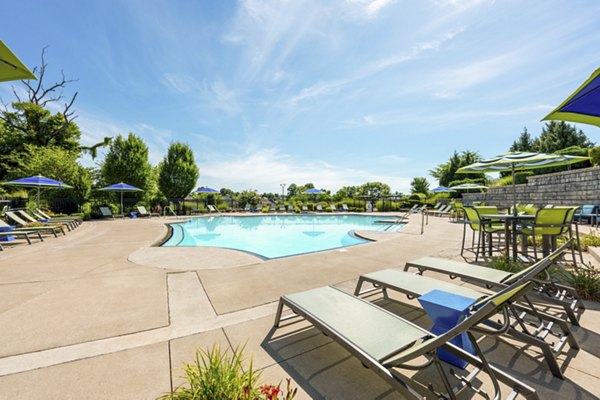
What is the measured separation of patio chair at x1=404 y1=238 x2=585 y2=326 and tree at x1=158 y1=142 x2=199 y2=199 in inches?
844

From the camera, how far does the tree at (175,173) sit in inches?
821

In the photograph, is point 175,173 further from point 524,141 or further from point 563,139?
point 524,141

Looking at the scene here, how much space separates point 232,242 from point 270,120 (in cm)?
1061

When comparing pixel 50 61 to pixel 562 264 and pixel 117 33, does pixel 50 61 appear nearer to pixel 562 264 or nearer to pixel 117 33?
pixel 117 33

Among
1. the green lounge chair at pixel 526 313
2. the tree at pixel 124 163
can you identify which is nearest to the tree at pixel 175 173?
the tree at pixel 124 163

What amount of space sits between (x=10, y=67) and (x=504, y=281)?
5672 mm

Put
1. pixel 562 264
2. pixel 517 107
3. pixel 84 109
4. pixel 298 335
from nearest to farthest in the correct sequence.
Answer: pixel 298 335, pixel 562 264, pixel 517 107, pixel 84 109

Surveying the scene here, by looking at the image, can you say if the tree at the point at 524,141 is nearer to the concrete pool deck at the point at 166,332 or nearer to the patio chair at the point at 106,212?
the concrete pool deck at the point at 166,332

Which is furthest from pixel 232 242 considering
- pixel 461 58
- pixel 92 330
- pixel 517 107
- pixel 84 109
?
pixel 84 109

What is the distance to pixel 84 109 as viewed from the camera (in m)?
22.8

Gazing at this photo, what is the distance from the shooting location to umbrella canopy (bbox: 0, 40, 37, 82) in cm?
250

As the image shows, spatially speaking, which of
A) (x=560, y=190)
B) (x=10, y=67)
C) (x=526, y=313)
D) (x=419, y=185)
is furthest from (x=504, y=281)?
(x=419, y=185)

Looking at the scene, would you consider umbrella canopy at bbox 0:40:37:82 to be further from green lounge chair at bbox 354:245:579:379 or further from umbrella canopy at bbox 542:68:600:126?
umbrella canopy at bbox 542:68:600:126

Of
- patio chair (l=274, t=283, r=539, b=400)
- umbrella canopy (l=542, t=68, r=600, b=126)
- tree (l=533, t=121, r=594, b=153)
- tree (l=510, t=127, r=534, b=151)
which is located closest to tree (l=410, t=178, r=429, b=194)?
tree (l=510, t=127, r=534, b=151)
